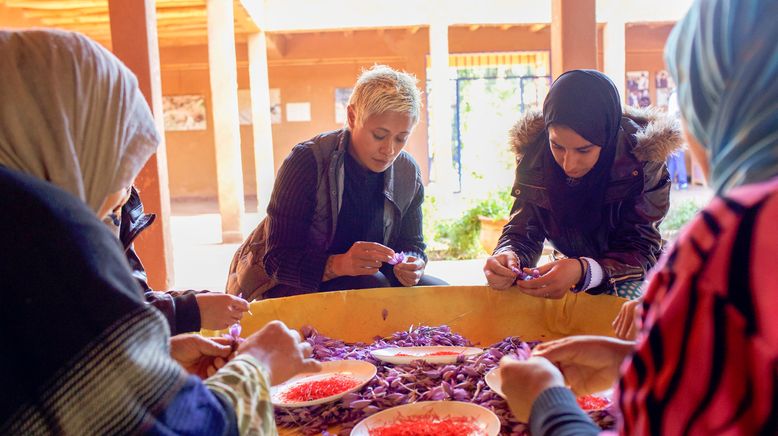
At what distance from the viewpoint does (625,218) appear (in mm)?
2740

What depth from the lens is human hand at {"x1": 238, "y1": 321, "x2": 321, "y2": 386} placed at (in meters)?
1.41

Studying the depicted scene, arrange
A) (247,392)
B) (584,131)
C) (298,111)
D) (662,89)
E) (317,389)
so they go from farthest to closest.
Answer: (298,111), (662,89), (584,131), (317,389), (247,392)

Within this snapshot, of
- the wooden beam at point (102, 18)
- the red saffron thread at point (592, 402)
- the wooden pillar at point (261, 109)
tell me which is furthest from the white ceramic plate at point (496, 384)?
the wooden pillar at point (261, 109)

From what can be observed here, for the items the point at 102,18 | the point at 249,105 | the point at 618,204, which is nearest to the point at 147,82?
the point at 618,204

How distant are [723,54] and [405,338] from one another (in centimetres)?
166

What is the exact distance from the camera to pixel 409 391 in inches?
73.8

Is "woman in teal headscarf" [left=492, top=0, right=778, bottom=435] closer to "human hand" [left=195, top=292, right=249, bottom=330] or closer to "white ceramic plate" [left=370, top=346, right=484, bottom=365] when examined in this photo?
"white ceramic plate" [left=370, top=346, right=484, bottom=365]

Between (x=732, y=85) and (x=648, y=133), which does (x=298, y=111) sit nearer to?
(x=648, y=133)

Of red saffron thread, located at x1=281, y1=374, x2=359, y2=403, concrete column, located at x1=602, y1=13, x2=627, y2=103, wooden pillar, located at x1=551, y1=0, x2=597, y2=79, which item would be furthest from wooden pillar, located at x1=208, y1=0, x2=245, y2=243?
red saffron thread, located at x1=281, y1=374, x2=359, y2=403

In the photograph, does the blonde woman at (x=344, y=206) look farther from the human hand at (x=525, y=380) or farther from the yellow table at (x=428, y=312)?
the human hand at (x=525, y=380)

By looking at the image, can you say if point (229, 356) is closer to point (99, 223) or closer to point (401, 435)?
point (401, 435)

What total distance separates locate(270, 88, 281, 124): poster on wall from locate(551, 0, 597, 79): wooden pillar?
1140cm

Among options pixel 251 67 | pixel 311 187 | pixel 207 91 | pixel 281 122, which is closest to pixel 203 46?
pixel 207 91

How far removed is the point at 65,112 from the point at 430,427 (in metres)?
1.04
